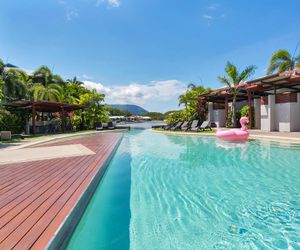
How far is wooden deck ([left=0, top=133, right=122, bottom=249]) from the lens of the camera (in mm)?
2254

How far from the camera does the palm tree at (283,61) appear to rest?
22500 millimetres

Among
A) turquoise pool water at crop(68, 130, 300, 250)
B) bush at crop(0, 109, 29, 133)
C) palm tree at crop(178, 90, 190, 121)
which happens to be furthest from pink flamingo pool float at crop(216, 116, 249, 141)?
bush at crop(0, 109, 29, 133)

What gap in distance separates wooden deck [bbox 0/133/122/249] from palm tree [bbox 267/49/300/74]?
2369 centimetres

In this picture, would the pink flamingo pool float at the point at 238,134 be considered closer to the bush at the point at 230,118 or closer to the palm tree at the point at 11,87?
the bush at the point at 230,118

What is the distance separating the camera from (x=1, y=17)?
591 inches

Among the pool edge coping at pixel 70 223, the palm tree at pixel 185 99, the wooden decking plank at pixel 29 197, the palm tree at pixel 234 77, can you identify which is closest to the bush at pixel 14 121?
the palm tree at pixel 185 99

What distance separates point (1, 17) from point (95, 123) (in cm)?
1386

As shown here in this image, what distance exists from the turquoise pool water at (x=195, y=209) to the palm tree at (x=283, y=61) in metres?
20.1

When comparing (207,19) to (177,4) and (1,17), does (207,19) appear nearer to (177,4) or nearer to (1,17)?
(177,4)

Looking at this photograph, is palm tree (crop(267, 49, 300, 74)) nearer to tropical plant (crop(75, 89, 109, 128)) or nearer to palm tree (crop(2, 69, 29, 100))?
tropical plant (crop(75, 89, 109, 128))

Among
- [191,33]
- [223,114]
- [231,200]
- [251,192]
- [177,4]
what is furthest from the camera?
[223,114]

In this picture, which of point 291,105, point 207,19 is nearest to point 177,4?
point 207,19

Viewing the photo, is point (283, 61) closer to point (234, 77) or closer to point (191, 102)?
point (234, 77)

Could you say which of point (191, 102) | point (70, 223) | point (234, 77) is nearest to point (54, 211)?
point (70, 223)
